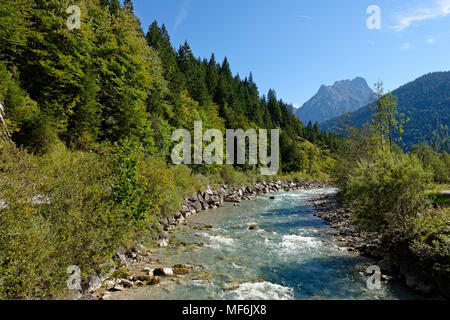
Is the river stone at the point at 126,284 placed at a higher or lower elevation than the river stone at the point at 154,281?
higher

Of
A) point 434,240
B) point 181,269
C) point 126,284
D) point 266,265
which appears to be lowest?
point 266,265

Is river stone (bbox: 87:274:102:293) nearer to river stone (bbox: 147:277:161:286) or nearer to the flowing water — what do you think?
the flowing water

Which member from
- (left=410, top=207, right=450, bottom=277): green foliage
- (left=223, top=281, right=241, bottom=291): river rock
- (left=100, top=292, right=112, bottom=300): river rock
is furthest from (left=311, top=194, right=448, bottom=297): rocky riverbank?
(left=100, top=292, right=112, bottom=300): river rock

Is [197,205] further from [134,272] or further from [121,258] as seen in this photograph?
[134,272]

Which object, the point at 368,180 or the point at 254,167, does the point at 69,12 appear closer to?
the point at 368,180

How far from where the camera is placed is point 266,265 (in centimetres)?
1164

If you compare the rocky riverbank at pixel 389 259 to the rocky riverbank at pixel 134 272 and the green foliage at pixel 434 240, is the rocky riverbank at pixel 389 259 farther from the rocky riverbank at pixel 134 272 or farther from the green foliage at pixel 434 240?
the rocky riverbank at pixel 134 272

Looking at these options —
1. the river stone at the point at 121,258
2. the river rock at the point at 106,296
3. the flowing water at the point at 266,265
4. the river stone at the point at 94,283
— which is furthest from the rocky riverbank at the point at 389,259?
the river stone at the point at 94,283

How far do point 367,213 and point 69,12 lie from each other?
93.3 ft

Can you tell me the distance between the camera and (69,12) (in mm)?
21156

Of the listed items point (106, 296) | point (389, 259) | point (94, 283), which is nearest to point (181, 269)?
point (106, 296)

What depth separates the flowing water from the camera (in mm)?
8906

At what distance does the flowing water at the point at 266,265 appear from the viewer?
891 centimetres
